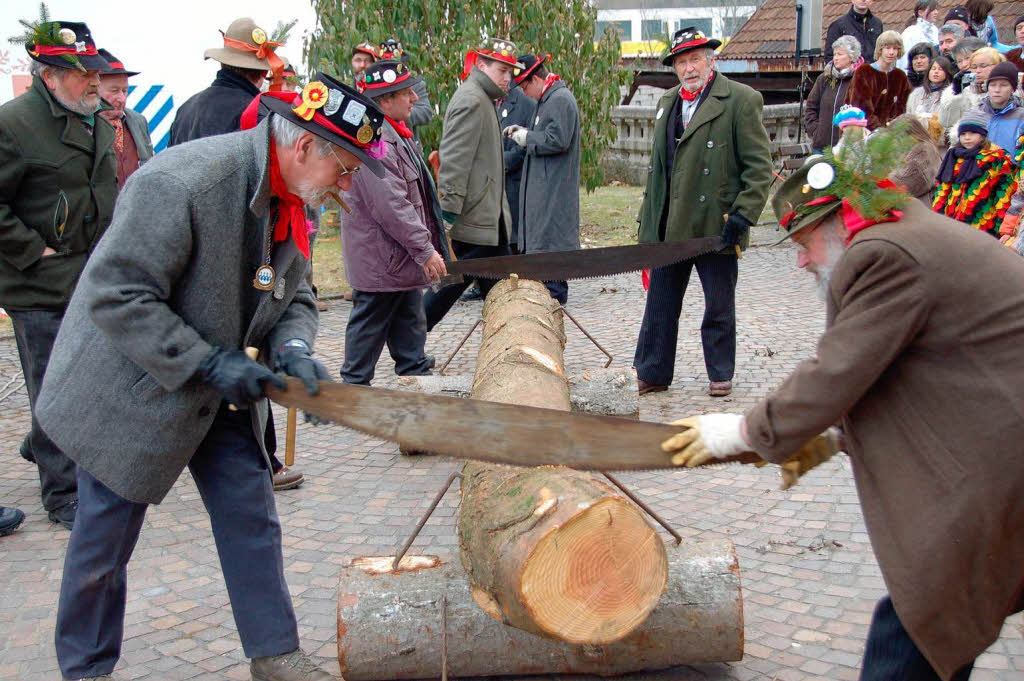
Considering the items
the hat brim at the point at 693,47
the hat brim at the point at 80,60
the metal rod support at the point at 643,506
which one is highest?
the hat brim at the point at 80,60

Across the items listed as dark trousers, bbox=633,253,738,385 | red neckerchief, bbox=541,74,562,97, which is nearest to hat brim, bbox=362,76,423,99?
dark trousers, bbox=633,253,738,385

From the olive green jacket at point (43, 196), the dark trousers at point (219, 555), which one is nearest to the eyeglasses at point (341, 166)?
the dark trousers at point (219, 555)

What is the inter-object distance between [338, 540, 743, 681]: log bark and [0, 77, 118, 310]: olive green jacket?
7.98 feet

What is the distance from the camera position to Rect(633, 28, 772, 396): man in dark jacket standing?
20.8 feet

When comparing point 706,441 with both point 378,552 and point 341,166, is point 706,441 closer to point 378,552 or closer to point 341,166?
point 341,166

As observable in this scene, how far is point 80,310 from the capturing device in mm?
3012

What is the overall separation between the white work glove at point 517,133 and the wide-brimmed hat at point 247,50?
339cm

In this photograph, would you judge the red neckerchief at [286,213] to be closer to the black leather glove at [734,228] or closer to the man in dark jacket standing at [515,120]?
the black leather glove at [734,228]

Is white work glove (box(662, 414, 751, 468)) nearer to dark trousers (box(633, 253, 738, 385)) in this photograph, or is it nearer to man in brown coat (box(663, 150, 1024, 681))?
man in brown coat (box(663, 150, 1024, 681))

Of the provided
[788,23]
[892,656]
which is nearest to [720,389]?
[892,656]

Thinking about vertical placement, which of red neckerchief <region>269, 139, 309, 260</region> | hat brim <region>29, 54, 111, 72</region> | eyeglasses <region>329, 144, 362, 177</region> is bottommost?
red neckerchief <region>269, 139, 309, 260</region>

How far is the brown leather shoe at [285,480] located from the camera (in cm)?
532

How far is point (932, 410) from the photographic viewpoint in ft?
7.91

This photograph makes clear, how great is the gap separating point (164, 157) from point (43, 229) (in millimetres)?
2208
